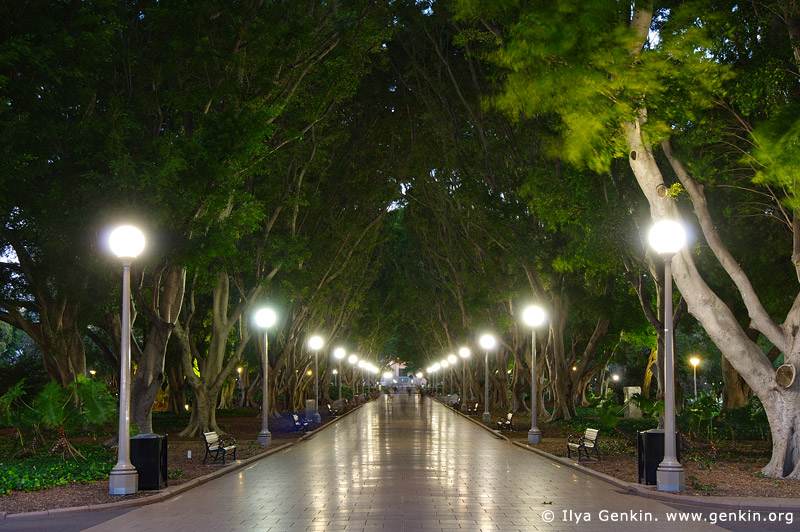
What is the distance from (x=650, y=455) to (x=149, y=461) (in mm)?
9255

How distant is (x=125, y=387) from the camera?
1412cm

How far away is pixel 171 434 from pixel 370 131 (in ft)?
49.8

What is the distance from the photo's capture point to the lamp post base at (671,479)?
13568mm

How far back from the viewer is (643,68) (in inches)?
588

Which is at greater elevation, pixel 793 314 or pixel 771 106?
pixel 771 106

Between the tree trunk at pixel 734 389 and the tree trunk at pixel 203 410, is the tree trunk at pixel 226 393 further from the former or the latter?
the tree trunk at pixel 734 389

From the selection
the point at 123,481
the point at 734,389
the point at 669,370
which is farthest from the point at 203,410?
the point at 734,389

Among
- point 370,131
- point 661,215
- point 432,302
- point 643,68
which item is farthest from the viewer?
point 432,302

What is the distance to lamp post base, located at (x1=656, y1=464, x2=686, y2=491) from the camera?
13.6 meters

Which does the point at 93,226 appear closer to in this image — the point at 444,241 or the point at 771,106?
the point at 771,106

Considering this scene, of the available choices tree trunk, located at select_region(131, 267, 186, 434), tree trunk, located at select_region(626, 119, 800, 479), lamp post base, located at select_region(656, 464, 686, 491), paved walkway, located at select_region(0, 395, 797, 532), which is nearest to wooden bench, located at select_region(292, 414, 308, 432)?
paved walkway, located at select_region(0, 395, 797, 532)

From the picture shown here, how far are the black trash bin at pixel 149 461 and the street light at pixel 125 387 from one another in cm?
16

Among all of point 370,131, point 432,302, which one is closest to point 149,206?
point 370,131

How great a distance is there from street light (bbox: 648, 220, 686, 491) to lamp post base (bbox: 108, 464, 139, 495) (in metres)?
9.31
